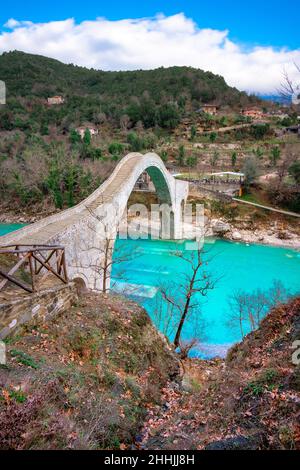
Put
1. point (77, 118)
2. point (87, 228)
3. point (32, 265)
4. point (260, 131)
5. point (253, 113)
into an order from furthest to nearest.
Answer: point (253, 113) < point (77, 118) < point (260, 131) < point (87, 228) < point (32, 265)

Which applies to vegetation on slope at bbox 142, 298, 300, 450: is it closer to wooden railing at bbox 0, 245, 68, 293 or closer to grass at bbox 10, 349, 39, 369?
grass at bbox 10, 349, 39, 369

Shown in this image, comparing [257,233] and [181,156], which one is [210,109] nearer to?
[181,156]

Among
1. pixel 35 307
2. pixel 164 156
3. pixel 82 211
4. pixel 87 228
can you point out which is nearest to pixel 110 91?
pixel 164 156

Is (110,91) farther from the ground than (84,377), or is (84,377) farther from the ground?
(110,91)

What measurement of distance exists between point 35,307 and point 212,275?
53.5 ft

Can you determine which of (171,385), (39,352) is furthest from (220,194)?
(39,352)

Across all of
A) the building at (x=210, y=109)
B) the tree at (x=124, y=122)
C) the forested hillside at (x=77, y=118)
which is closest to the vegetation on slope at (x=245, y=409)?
the forested hillside at (x=77, y=118)

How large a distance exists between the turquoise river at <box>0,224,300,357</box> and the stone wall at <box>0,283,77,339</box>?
6.70 metres

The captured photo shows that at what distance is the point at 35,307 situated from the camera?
19.0 ft

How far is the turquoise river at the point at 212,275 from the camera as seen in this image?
15.1 metres

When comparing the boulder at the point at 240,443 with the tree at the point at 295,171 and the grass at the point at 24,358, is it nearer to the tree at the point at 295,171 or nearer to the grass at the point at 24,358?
the grass at the point at 24,358

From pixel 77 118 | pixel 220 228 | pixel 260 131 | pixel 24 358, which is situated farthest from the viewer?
pixel 77 118

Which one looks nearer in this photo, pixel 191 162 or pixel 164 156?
pixel 191 162

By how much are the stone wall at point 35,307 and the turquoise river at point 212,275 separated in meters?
6.70
